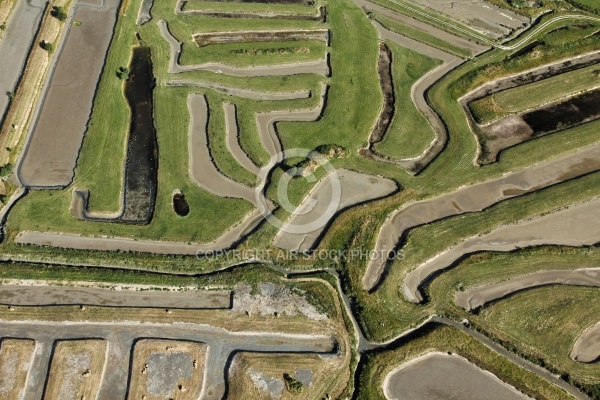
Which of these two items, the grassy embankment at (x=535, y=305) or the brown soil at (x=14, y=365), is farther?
the grassy embankment at (x=535, y=305)

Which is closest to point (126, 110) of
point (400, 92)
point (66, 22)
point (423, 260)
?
point (66, 22)

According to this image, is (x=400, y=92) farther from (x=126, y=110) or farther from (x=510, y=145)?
(x=126, y=110)

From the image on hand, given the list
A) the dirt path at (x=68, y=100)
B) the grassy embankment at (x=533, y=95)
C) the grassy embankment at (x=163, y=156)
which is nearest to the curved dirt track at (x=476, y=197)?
the grassy embankment at (x=533, y=95)

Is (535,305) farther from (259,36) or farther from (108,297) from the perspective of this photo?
(259,36)

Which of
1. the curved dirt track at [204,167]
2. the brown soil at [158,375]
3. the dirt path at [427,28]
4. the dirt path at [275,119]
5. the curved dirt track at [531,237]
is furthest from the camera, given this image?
the dirt path at [427,28]

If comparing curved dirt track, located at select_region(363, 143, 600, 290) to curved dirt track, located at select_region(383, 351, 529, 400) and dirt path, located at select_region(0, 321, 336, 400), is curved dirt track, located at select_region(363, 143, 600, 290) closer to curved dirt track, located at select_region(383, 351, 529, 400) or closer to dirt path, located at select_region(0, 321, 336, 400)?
curved dirt track, located at select_region(383, 351, 529, 400)

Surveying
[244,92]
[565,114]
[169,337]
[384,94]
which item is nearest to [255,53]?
[244,92]

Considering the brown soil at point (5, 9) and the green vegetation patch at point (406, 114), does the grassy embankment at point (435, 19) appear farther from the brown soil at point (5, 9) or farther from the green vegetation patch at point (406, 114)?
the brown soil at point (5, 9)

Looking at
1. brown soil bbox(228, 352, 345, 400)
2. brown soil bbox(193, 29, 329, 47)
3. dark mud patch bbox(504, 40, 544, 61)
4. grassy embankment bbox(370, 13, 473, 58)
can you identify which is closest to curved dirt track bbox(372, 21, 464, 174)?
grassy embankment bbox(370, 13, 473, 58)
